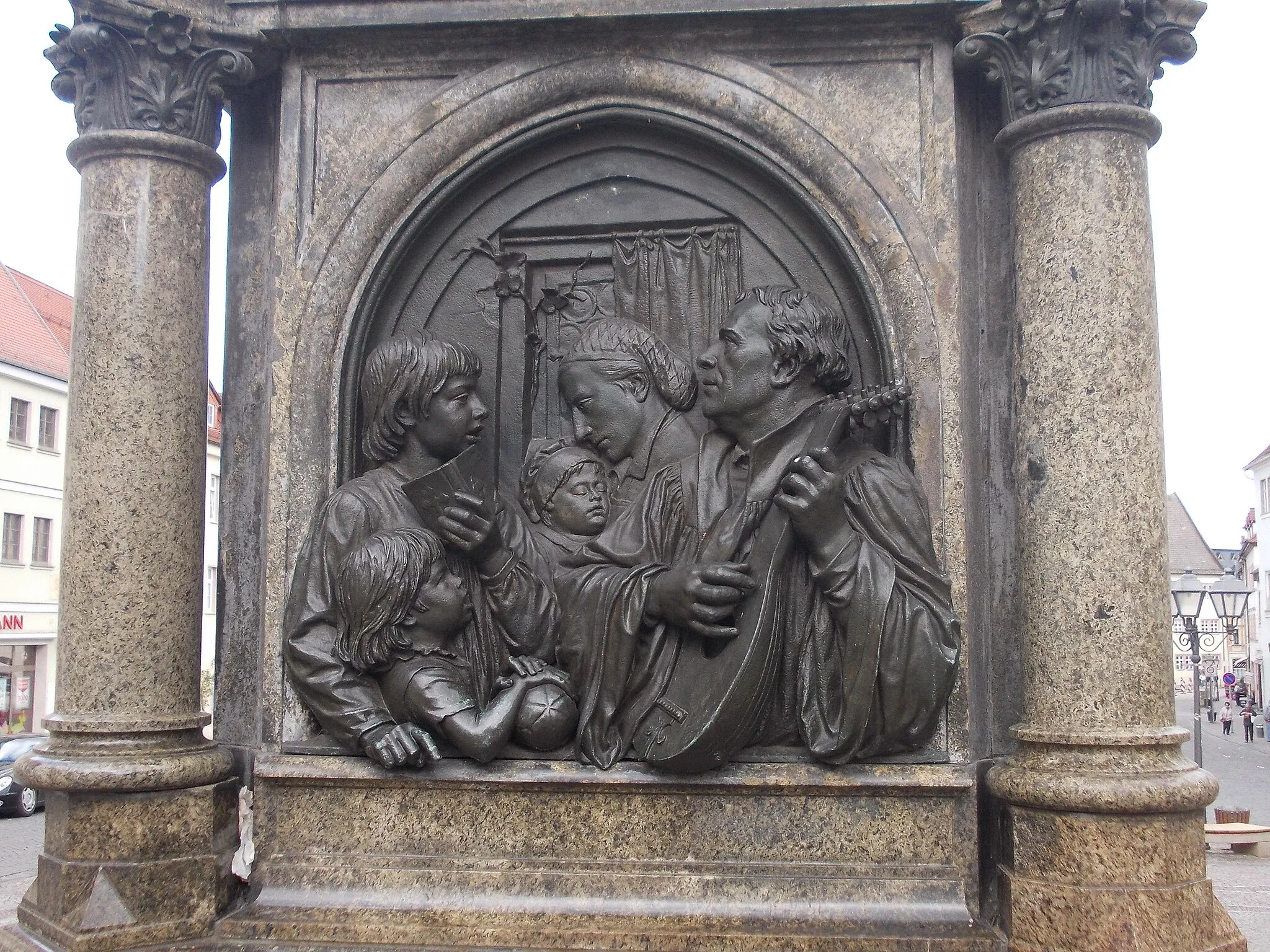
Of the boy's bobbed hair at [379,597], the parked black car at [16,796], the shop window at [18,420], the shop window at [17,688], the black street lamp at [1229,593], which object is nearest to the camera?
the boy's bobbed hair at [379,597]

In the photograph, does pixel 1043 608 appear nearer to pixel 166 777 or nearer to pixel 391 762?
pixel 391 762

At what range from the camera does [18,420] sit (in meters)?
29.1

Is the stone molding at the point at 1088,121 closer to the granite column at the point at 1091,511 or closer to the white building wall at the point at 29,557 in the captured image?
the granite column at the point at 1091,511

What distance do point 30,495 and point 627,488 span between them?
29.2 m

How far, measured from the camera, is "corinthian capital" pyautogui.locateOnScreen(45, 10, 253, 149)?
15.4ft

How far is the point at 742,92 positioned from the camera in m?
4.76

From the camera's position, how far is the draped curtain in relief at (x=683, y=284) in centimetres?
489

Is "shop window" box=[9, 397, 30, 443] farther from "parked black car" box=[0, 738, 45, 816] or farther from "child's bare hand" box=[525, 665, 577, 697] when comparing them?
"child's bare hand" box=[525, 665, 577, 697]

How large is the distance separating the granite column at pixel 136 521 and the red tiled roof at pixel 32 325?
26245 millimetres

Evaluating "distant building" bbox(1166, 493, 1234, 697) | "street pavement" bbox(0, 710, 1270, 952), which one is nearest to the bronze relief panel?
"distant building" bbox(1166, 493, 1234, 697)

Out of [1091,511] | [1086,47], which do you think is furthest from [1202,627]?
[1086,47]

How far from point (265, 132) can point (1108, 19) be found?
138 inches

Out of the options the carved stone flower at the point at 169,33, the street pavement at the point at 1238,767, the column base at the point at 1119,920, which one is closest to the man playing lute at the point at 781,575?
the column base at the point at 1119,920

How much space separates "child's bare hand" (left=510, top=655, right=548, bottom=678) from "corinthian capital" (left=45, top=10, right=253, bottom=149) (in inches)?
98.1
